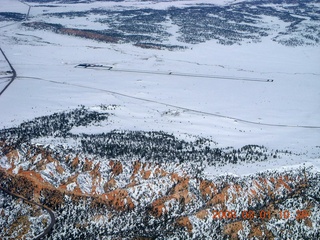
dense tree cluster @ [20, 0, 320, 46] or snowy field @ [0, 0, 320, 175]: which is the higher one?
dense tree cluster @ [20, 0, 320, 46]

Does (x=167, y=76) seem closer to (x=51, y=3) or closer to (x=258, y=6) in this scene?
(x=258, y=6)

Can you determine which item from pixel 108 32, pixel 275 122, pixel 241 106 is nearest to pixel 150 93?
pixel 241 106
